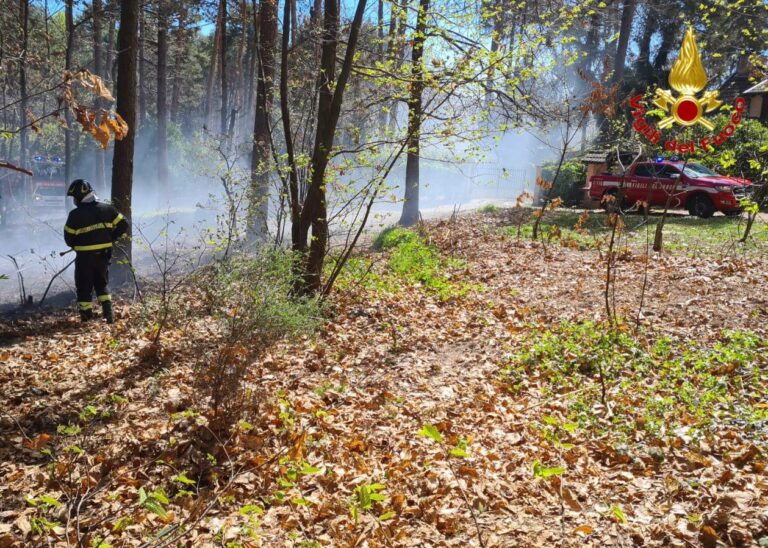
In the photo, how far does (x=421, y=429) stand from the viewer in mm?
3789

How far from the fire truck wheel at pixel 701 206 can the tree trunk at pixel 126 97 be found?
47.8 feet

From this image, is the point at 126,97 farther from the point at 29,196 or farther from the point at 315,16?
the point at 29,196

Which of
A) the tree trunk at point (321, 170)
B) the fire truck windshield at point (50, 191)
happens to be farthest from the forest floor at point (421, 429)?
the fire truck windshield at point (50, 191)

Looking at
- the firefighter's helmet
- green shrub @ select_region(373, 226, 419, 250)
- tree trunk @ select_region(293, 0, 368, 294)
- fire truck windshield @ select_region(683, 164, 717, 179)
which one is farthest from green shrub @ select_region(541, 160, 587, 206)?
the firefighter's helmet

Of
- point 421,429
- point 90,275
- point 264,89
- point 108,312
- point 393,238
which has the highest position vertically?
point 264,89

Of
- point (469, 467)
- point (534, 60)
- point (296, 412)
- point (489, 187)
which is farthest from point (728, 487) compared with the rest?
point (489, 187)

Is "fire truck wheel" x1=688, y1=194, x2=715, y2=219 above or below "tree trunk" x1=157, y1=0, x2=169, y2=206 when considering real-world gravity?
below

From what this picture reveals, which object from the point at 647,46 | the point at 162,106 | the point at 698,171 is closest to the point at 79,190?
the point at 698,171

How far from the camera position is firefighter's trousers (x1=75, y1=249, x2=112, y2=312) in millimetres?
8227

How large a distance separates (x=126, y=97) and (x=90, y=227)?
2778 millimetres

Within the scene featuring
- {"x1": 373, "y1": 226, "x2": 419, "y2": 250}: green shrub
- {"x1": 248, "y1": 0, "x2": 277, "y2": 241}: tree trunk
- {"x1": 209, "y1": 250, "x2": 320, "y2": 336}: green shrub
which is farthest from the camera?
{"x1": 373, "y1": 226, "x2": 419, "y2": 250}: green shrub

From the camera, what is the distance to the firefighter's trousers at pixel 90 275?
823 centimetres

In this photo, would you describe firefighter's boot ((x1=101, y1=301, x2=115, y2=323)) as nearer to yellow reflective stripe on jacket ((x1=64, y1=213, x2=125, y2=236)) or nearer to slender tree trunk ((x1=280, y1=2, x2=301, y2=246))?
yellow reflective stripe on jacket ((x1=64, y1=213, x2=125, y2=236))

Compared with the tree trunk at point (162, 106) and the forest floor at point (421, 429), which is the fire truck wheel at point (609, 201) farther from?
the tree trunk at point (162, 106)
